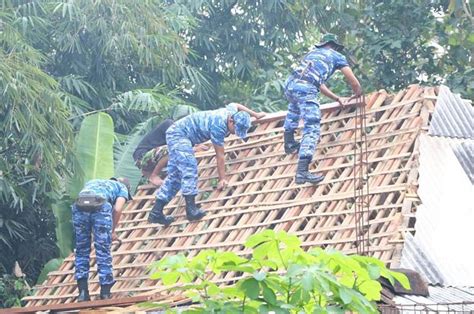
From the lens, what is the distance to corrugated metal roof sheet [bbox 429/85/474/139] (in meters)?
10.2

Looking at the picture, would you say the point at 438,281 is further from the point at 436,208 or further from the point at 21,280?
the point at 21,280

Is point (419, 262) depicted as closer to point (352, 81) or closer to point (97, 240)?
point (352, 81)

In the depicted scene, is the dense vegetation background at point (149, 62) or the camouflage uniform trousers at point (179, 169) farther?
the dense vegetation background at point (149, 62)

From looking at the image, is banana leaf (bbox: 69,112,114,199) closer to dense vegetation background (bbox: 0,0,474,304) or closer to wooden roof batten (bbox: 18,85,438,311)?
dense vegetation background (bbox: 0,0,474,304)

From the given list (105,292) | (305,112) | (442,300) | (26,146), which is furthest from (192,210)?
(442,300)

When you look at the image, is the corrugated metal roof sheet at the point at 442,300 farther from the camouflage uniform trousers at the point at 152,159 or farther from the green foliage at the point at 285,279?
the camouflage uniform trousers at the point at 152,159

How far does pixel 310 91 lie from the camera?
11.0 meters

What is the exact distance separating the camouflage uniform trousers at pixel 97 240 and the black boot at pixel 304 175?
1.92 meters

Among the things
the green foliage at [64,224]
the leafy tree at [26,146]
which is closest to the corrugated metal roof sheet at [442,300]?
the leafy tree at [26,146]

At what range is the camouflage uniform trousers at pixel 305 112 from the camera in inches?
427

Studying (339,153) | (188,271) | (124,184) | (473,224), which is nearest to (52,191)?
(124,184)

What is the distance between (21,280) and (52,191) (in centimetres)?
121

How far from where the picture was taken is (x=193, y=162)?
11.8m

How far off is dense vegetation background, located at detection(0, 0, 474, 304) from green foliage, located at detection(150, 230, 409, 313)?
707 centimetres
